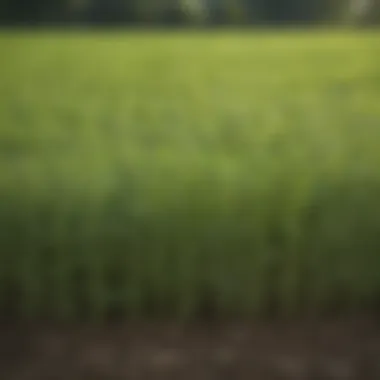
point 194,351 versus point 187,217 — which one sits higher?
point 187,217

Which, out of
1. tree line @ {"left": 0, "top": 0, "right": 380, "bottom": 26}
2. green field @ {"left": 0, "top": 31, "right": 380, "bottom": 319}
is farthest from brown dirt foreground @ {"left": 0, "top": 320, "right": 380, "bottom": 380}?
tree line @ {"left": 0, "top": 0, "right": 380, "bottom": 26}

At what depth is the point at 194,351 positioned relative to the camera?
2.07 meters

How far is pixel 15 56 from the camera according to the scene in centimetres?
289

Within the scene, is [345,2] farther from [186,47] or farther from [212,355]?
[212,355]

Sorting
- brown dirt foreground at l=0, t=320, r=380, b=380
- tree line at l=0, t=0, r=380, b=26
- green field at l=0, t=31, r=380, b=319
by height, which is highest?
tree line at l=0, t=0, r=380, b=26

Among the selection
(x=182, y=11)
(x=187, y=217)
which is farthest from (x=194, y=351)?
(x=182, y=11)

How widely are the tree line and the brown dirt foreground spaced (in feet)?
3.90

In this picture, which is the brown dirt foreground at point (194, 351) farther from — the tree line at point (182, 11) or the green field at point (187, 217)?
the tree line at point (182, 11)

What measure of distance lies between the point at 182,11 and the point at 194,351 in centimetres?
127

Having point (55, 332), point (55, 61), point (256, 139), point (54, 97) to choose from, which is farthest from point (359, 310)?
point (55, 61)

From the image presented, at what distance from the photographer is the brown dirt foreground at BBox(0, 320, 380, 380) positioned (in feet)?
6.59

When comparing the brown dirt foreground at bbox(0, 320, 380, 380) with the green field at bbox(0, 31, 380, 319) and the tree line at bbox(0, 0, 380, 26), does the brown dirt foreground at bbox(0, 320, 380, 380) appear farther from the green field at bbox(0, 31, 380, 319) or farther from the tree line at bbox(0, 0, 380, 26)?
the tree line at bbox(0, 0, 380, 26)

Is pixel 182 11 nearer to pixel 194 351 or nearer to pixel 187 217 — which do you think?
pixel 187 217

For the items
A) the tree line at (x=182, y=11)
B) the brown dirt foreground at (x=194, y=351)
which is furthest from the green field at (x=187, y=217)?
the tree line at (x=182, y=11)
